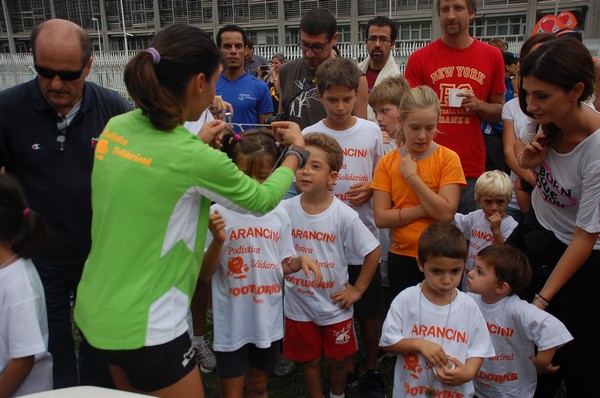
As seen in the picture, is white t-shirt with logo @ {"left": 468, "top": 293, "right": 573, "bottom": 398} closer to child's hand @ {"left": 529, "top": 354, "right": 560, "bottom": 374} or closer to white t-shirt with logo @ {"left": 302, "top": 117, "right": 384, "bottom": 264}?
child's hand @ {"left": 529, "top": 354, "right": 560, "bottom": 374}

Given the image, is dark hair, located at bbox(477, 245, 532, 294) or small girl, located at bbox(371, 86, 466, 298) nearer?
dark hair, located at bbox(477, 245, 532, 294)

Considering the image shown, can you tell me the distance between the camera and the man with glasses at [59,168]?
2.61 m

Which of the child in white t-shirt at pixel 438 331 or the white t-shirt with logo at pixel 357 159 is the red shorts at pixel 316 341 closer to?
the child in white t-shirt at pixel 438 331

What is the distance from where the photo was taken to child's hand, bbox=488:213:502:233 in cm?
346

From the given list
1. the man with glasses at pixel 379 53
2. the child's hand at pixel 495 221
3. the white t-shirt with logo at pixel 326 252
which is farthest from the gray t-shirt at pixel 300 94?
the child's hand at pixel 495 221

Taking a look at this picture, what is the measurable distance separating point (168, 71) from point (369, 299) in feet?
7.27

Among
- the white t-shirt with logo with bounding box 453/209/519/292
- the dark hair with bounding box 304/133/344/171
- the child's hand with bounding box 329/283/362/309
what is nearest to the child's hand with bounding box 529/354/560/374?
the white t-shirt with logo with bounding box 453/209/519/292

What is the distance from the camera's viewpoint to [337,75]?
3488mm

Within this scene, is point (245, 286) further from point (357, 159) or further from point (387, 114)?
point (387, 114)

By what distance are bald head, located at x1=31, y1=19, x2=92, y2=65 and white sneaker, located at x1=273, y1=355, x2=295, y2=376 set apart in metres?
2.60

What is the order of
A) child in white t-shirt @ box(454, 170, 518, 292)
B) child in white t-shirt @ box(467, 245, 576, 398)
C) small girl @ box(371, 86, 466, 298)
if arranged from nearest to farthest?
child in white t-shirt @ box(467, 245, 576, 398) → small girl @ box(371, 86, 466, 298) → child in white t-shirt @ box(454, 170, 518, 292)

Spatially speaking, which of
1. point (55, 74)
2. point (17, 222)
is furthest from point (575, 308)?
point (55, 74)

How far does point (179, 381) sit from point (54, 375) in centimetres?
117

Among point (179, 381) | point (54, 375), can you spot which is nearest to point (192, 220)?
point (179, 381)
